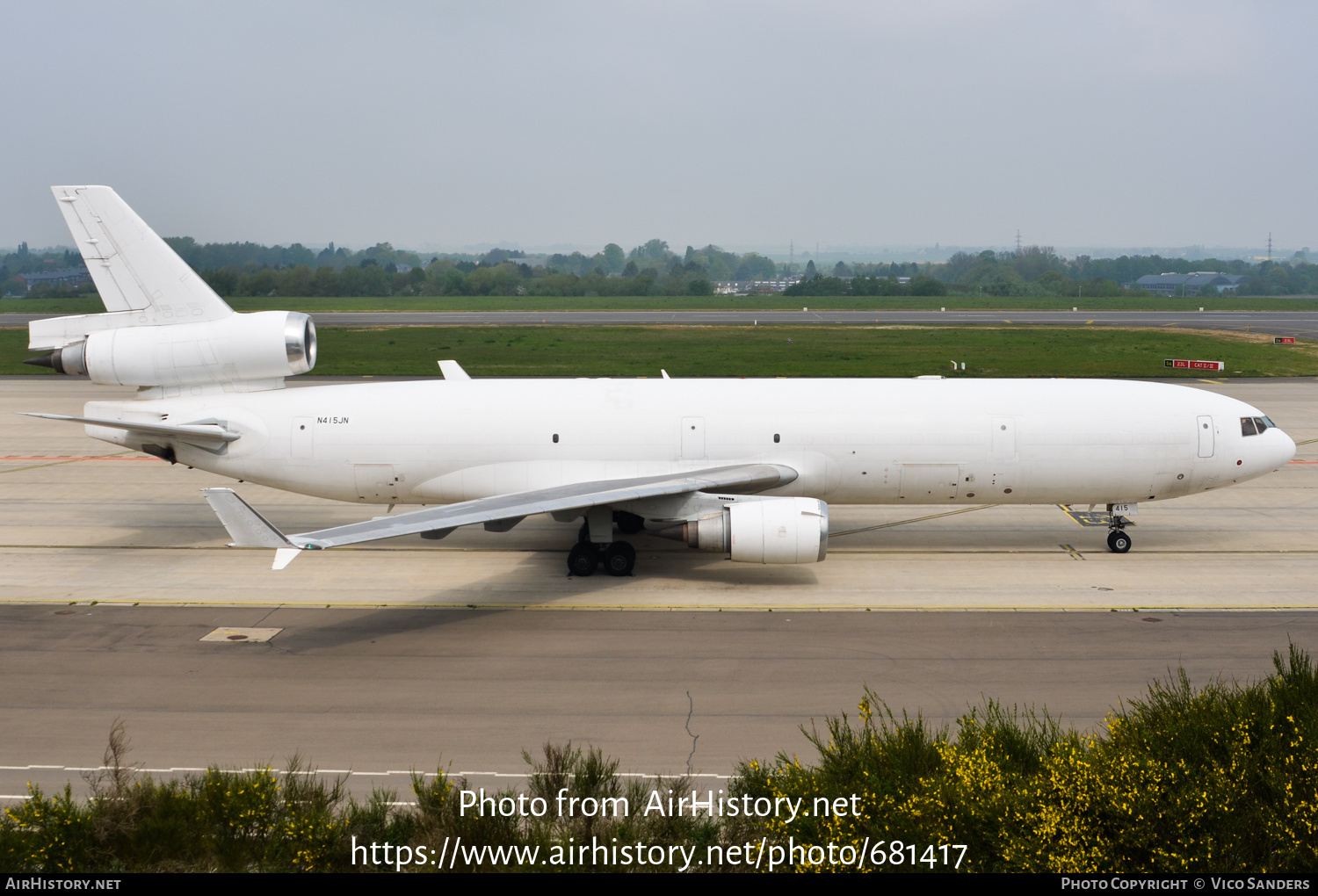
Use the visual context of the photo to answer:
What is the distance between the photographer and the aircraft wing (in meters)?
17.3

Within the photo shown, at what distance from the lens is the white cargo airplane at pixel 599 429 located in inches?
984

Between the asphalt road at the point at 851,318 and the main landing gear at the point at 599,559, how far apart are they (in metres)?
70.9

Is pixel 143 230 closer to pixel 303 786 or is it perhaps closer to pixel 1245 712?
pixel 303 786

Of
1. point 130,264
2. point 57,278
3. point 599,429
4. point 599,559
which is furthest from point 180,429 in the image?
point 57,278

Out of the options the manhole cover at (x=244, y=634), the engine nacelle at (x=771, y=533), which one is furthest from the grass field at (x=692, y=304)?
the engine nacelle at (x=771, y=533)

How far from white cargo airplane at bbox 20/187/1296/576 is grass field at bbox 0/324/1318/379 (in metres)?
31.5

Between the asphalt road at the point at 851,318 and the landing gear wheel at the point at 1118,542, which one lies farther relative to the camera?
the asphalt road at the point at 851,318

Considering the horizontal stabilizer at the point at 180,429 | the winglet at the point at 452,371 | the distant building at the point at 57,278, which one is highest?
the distant building at the point at 57,278

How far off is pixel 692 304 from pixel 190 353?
108568 millimetres

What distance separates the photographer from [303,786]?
40.4 feet

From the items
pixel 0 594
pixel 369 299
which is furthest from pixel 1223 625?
pixel 369 299

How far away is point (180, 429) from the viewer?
81.5 ft

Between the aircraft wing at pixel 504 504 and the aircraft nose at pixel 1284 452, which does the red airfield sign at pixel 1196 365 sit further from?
the aircraft wing at pixel 504 504

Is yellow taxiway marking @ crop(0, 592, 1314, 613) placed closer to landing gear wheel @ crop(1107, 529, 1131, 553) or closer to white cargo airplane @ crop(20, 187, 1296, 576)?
white cargo airplane @ crop(20, 187, 1296, 576)
